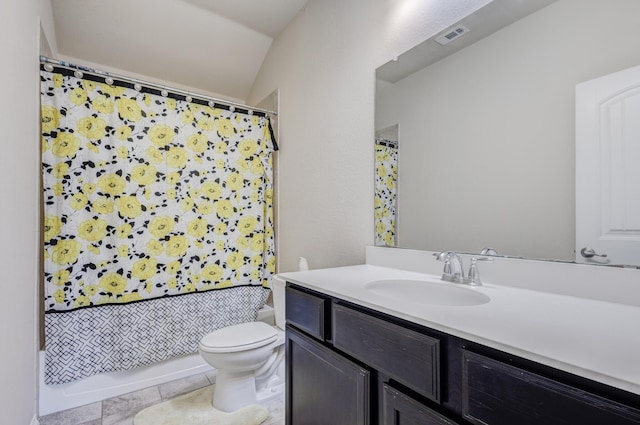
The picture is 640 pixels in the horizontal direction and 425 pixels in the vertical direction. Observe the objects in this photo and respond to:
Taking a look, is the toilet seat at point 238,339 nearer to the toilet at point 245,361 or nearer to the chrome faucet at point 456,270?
the toilet at point 245,361

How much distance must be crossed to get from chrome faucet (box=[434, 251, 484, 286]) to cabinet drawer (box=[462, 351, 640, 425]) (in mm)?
524

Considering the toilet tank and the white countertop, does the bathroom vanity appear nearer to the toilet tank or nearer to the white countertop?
the white countertop

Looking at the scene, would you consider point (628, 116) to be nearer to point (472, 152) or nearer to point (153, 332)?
point (472, 152)

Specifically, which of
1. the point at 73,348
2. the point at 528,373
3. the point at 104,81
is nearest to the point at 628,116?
the point at 528,373

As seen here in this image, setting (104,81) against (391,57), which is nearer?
(391,57)

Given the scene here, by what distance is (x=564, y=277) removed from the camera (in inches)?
38.5

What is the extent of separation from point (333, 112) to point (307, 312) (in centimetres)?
130

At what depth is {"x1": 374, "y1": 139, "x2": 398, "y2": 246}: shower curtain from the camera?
1588mm

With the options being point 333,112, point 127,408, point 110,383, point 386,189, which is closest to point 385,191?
point 386,189

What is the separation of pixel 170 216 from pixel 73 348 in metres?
0.96

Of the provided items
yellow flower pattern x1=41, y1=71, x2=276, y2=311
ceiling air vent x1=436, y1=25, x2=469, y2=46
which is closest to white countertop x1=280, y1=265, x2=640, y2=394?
ceiling air vent x1=436, y1=25, x2=469, y2=46

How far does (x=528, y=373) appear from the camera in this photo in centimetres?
58

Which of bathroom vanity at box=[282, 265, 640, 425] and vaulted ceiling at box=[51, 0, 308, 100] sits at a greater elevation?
vaulted ceiling at box=[51, 0, 308, 100]

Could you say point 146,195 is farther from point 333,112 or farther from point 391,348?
point 391,348
